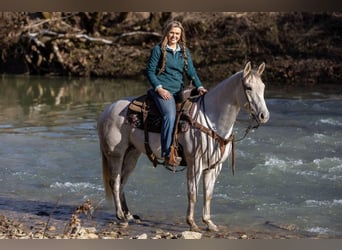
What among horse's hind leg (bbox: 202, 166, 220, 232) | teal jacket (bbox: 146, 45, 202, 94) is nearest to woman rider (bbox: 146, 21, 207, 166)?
teal jacket (bbox: 146, 45, 202, 94)

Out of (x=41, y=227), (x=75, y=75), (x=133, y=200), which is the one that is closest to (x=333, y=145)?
(x=133, y=200)

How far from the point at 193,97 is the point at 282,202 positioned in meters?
2.49

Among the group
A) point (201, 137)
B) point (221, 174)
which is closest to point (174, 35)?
point (201, 137)

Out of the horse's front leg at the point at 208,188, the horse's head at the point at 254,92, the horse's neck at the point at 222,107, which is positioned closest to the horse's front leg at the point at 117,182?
the horse's front leg at the point at 208,188

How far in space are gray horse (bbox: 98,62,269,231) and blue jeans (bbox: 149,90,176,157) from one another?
0.13 meters

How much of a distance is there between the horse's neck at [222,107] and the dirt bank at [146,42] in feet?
52.9

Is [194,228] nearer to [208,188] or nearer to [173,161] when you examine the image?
[208,188]

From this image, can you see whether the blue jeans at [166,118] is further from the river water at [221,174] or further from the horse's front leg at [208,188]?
the river water at [221,174]

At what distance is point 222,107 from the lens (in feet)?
19.5

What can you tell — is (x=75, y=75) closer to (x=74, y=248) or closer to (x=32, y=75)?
(x=32, y=75)

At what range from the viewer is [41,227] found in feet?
20.6

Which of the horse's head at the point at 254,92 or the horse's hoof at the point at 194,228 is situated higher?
the horse's head at the point at 254,92

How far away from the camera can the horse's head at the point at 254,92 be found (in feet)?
17.7

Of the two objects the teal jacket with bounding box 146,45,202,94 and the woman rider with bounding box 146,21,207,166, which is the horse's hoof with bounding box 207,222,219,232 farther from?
the teal jacket with bounding box 146,45,202,94
